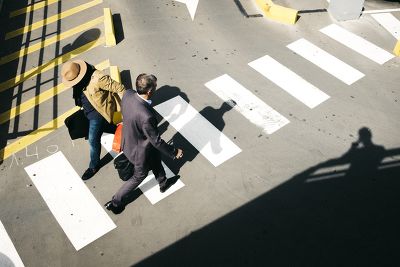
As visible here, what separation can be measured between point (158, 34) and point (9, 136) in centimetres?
481

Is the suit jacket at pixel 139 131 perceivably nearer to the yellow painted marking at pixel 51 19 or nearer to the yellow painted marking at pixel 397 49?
the yellow painted marking at pixel 51 19

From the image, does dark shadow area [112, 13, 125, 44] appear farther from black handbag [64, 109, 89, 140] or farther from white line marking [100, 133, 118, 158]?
black handbag [64, 109, 89, 140]

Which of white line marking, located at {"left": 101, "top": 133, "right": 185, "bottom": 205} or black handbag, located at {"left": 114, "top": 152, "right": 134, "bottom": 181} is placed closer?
black handbag, located at {"left": 114, "top": 152, "right": 134, "bottom": 181}

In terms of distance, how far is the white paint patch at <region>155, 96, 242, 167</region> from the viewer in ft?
24.1

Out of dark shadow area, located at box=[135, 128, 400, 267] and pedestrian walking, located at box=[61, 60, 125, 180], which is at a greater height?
pedestrian walking, located at box=[61, 60, 125, 180]

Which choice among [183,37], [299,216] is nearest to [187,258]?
[299,216]

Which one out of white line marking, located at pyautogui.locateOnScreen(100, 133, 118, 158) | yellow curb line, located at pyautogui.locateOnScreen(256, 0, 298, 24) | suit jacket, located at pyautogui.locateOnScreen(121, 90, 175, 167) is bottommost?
white line marking, located at pyautogui.locateOnScreen(100, 133, 118, 158)

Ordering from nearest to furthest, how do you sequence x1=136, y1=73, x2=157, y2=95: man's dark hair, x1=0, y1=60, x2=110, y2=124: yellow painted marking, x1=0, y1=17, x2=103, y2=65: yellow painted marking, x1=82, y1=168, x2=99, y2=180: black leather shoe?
x1=136, y1=73, x2=157, y2=95: man's dark hair
x1=82, y1=168, x2=99, y2=180: black leather shoe
x1=0, y1=60, x2=110, y2=124: yellow painted marking
x1=0, y1=17, x2=103, y2=65: yellow painted marking

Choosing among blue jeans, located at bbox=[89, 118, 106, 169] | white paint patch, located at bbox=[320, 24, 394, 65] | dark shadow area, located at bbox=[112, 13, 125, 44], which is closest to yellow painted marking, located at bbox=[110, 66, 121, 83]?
dark shadow area, located at bbox=[112, 13, 125, 44]

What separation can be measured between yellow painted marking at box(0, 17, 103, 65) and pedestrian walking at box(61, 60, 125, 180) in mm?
4856

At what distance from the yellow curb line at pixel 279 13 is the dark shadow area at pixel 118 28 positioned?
4.27m

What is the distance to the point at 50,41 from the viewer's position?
33.9ft

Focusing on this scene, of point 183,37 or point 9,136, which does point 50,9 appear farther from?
point 9,136

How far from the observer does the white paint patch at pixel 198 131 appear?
7.34 meters
